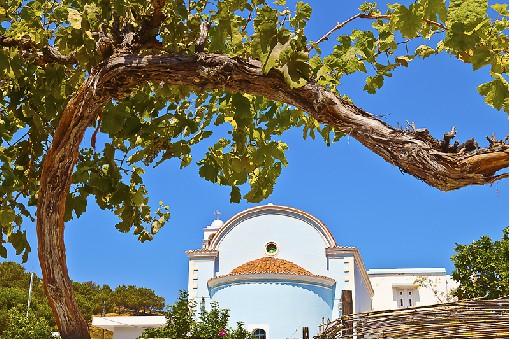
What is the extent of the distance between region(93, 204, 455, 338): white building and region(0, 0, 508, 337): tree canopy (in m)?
12.2

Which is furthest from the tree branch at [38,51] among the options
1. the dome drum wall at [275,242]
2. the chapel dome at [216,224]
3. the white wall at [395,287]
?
the white wall at [395,287]

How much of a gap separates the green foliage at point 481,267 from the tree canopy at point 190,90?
14323 millimetres

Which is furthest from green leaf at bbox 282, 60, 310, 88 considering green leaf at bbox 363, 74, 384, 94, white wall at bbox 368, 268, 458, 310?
white wall at bbox 368, 268, 458, 310

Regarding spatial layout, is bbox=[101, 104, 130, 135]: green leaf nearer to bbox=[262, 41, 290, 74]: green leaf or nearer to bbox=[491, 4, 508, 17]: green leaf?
bbox=[262, 41, 290, 74]: green leaf

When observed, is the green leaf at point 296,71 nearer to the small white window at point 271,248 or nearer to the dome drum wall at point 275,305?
the dome drum wall at point 275,305

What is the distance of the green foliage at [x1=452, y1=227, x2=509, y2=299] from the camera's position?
1836 cm

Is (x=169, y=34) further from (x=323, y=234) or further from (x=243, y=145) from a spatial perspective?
(x=323, y=234)

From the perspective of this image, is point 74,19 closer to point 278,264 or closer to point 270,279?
point 270,279

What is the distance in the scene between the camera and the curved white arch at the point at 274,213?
23.9 m

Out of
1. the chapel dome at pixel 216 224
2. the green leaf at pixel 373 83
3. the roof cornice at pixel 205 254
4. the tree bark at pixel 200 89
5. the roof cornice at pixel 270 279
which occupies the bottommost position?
the tree bark at pixel 200 89

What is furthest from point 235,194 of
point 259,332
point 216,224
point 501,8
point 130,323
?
point 130,323

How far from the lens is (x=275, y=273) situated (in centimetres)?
1992

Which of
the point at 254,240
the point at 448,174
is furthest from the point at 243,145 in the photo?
the point at 254,240

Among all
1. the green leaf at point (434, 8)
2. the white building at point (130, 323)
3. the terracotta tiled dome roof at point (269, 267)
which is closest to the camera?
the green leaf at point (434, 8)
